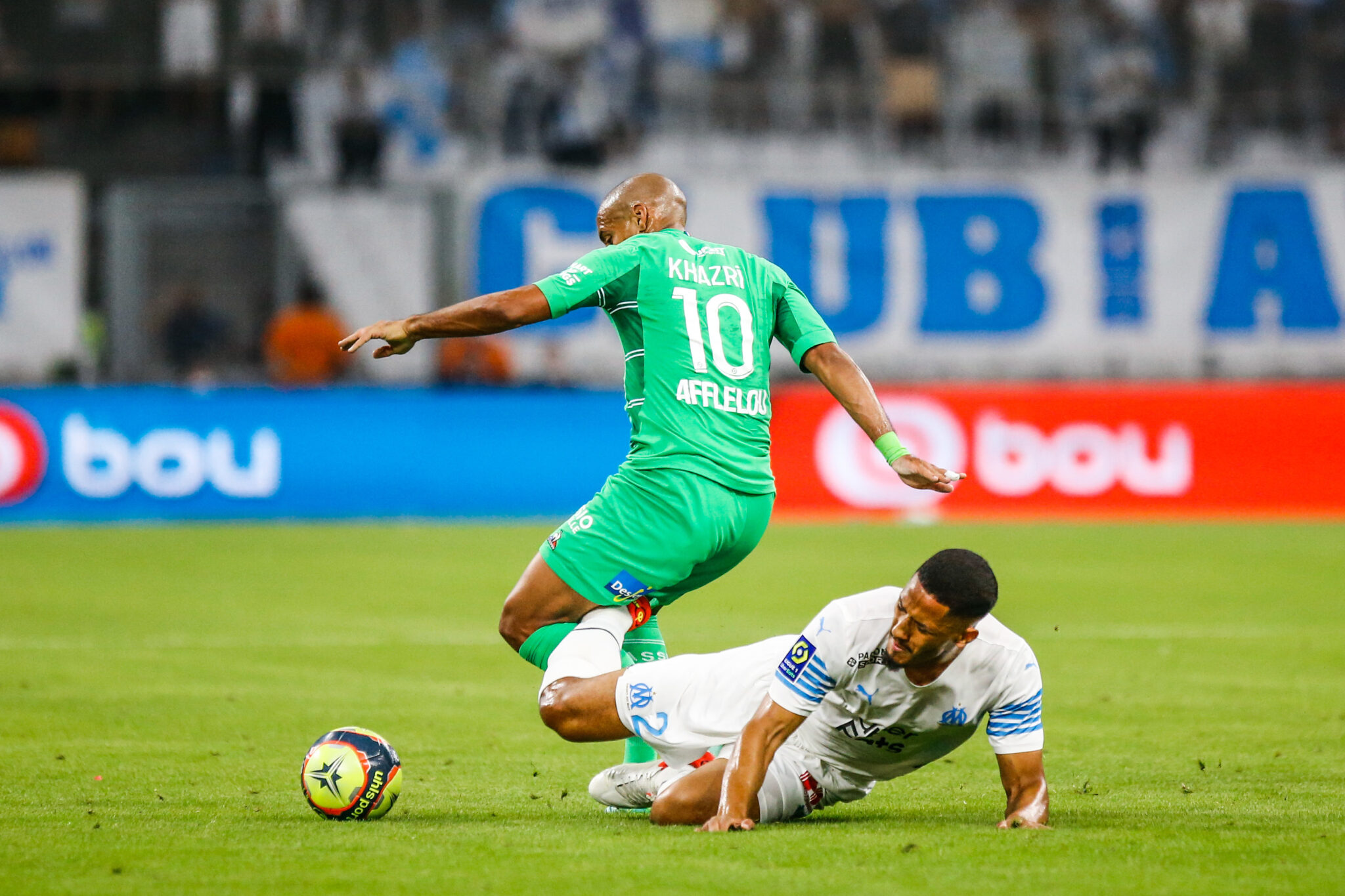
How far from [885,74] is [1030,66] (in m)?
2.04

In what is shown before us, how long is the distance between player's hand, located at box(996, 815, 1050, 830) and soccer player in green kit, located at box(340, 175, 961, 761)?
1.23m

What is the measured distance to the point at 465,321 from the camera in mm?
5316

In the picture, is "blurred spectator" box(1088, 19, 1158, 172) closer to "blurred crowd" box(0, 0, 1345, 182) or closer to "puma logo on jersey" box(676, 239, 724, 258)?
"blurred crowd" box(0, 0, 1345, 182)

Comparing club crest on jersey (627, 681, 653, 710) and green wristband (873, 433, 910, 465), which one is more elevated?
green wristband (873, 433, 910, 465)

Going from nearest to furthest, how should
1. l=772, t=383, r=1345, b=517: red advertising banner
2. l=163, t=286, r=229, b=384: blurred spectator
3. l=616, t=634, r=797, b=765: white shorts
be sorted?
1. l=616, t=634, r=797, b=765: white shorts
2. l=772, t=383, r=1345, b=517: red advertising banner
3. l=163, t=286, r=229, b=384: blurred spectator

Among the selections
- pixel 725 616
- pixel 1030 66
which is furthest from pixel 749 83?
pixel 725 616

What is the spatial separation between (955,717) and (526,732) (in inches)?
105

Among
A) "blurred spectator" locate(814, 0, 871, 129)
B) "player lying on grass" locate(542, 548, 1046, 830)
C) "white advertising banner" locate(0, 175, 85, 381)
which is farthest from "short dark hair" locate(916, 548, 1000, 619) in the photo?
"blurred spectator" locate(814, 0, 871, 129)

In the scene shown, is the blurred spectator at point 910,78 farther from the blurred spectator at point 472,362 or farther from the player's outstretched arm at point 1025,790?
the player's outstretched arm at point 1025,790

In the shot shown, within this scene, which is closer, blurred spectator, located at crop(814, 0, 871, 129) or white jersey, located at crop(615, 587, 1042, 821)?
white jersey, located at crop(615, 587, 1042, 821)

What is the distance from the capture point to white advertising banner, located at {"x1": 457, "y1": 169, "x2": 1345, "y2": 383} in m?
21.6

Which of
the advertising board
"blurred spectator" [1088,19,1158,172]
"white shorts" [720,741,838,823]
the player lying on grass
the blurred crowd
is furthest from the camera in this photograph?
"blurred spectator" [1088,19,1158,172]

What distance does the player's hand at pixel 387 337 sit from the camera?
524 centimetres

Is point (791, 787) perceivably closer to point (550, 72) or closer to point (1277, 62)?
point (550, 72)
